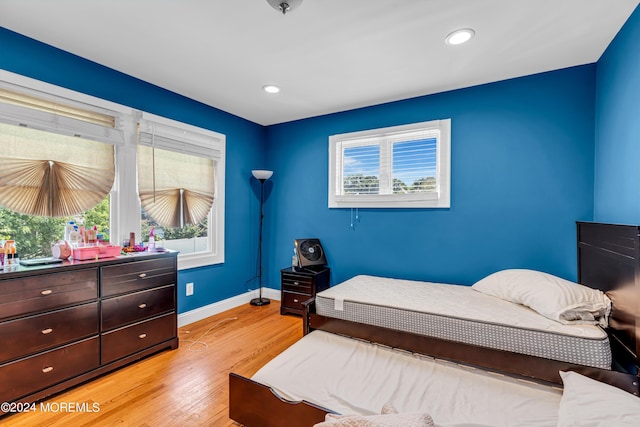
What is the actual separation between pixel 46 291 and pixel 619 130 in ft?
13.2

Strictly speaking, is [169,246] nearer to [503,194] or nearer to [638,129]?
[503,194]

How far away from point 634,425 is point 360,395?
41.1 inches

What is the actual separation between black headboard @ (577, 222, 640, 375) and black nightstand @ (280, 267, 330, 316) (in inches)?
96.9

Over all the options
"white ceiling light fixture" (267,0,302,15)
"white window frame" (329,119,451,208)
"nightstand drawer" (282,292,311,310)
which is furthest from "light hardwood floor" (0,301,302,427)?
"white ceiling light fixture" (267,0,302,15)

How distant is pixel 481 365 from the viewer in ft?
6.12

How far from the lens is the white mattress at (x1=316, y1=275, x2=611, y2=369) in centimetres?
167

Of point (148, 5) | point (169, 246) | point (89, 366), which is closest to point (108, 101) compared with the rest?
point (148, 5)

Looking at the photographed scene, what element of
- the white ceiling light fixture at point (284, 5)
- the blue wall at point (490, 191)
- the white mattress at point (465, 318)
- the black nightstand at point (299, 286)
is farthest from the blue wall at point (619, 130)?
the black nightstand at point (299, 286)

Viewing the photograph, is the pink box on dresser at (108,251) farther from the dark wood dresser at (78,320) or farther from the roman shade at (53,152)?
the roman shade at (53,152)

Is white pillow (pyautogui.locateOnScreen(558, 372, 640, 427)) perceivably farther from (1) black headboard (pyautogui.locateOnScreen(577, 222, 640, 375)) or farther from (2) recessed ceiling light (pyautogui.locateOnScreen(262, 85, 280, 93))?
(2) recessed ceiling light (pyautogui.locateOnScreen(262, 85, 280, 93))

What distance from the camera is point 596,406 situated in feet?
3.87

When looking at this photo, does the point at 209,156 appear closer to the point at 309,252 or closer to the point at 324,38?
the point at 309,252

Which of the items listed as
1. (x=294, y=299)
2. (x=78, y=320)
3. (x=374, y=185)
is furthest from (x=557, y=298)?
(x=78, y=320)

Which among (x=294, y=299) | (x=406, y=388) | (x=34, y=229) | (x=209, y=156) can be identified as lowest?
(x=294, y=299)
